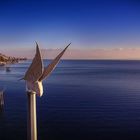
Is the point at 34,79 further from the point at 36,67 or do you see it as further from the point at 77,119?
the point at 77,119

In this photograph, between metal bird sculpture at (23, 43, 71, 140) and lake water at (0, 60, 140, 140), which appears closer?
metal bird sculpture at (23, 43, 71, 140)

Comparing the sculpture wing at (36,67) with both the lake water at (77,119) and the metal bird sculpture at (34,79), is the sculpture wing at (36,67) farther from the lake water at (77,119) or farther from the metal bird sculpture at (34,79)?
the lake water at (77,119)

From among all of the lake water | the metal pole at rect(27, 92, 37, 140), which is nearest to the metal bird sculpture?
the metal pole at rect(27, 92, 37, 140)

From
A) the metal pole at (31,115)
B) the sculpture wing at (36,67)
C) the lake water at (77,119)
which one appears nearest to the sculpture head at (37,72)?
the sculpture wing at (36,67)

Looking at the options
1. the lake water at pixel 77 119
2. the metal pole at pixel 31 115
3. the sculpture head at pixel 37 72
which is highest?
the sculpture head at pixel 37 72

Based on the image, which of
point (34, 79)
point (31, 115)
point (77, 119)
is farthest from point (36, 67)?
point (77, 119)

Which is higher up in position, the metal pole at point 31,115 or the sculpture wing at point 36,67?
the sculpture wing at point 36,67

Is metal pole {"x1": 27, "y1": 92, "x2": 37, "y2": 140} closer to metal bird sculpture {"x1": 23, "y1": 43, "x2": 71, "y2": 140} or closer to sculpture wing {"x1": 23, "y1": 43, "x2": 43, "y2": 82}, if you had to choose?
metal bird sculpture {"x1": 23, "y1": 43, "x2": 71, "y2": 140}

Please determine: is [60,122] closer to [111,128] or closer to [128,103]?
[111,128]

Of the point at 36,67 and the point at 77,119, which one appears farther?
the point at 77,119
